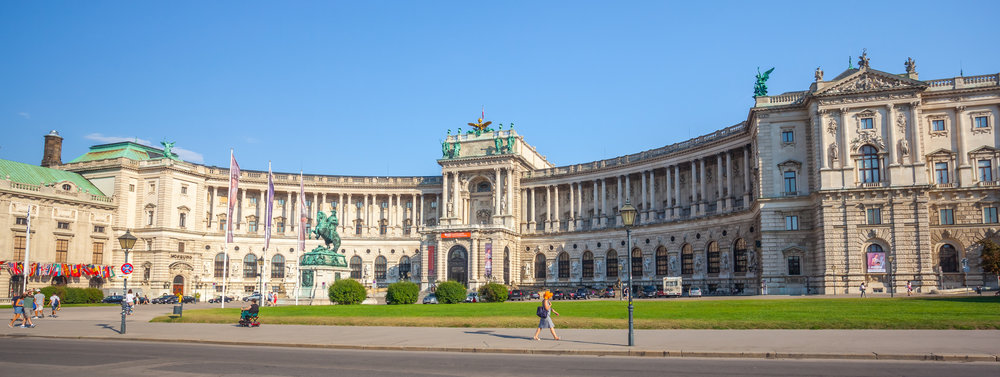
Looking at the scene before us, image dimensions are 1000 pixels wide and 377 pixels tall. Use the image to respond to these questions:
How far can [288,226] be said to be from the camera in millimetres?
110312

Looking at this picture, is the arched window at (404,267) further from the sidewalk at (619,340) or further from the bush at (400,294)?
the sidewalk at (619,340)

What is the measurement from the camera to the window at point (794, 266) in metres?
67.1

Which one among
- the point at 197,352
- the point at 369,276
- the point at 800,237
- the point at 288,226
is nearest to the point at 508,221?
the point at 369,276

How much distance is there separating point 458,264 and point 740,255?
38302 mm

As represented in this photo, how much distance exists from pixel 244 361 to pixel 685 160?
73936 millimetres

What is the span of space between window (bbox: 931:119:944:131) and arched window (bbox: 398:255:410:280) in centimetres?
7118

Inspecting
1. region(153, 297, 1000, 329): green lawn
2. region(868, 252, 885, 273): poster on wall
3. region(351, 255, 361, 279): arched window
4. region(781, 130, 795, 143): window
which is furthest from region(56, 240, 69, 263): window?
region(868, 252, 885, 273): poster on wall

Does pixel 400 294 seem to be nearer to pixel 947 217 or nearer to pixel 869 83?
pixel 869 83

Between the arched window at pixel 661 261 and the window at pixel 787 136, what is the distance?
2574cm

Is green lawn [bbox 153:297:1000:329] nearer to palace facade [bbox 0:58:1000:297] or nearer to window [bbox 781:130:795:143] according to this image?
palace facade [bbox 0:58:1000:297]

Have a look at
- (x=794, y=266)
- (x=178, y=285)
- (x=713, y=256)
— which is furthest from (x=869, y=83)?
(x=178, y=285)

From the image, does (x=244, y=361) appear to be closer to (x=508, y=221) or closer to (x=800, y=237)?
(x=800, y=237)

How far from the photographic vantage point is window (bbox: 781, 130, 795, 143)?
69.3 m

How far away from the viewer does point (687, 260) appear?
87.8 metres
